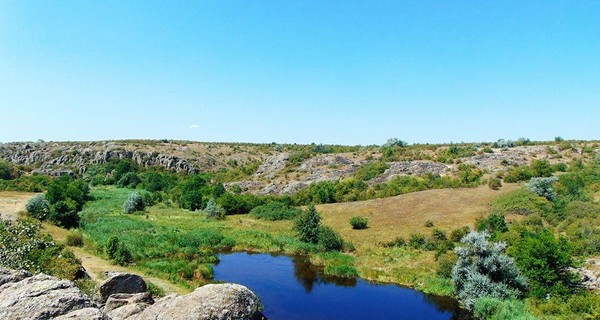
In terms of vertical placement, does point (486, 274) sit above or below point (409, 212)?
above

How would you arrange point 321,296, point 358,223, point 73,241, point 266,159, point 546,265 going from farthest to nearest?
1. point 266,159
2. point 358,223
3. point 73,241
4. point 321,296
5. point 546,265

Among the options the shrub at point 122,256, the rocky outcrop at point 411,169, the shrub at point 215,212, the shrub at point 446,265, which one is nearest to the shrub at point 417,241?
the shrub at point 446,265

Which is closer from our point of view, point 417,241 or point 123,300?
point 123,300

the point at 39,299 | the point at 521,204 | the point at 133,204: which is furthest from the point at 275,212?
the point at 39,299

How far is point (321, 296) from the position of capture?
95.0 ft

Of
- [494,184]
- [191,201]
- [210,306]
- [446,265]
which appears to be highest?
[494,184]

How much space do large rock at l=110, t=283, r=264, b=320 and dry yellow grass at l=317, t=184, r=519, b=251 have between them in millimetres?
31318

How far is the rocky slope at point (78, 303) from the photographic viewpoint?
28.1ft

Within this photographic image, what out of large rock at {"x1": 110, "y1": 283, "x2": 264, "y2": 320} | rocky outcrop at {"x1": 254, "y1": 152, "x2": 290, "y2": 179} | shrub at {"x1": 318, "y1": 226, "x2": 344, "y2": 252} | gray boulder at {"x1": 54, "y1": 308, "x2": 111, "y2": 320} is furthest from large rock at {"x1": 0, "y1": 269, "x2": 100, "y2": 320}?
rocky outcrop at {"x1": 254, "y1": 152, "x2": 290, "y2": 179}

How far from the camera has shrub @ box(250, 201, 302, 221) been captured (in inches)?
2222

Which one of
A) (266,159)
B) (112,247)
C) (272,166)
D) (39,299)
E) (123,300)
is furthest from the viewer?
(266,159)

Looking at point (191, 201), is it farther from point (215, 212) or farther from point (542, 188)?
point (542, 188)

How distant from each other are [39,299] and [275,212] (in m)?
48.7

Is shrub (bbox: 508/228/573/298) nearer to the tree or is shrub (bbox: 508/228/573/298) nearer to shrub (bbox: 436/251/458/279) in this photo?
shrub (bbox: 436/251/458/279)
